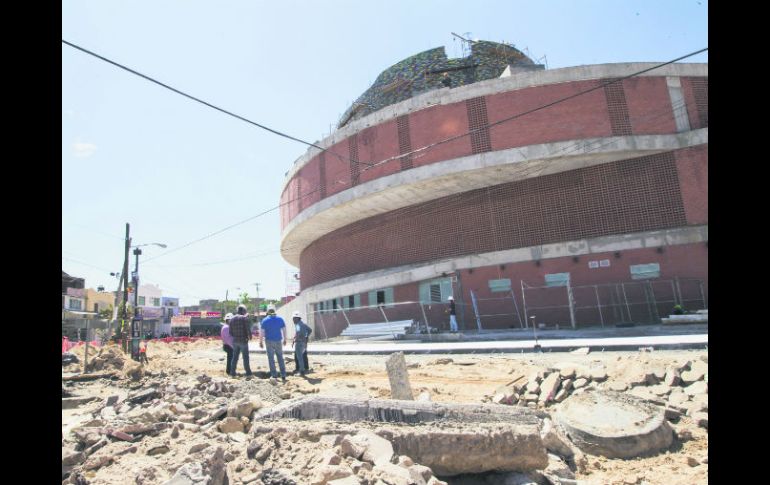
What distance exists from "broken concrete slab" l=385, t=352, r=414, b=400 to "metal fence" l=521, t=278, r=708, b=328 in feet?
38.3

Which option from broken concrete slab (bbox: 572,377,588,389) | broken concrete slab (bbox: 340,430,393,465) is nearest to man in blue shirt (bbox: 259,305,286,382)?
broken concrete slab (bbox: 572,377,588,389)

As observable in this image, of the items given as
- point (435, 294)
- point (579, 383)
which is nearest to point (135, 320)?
point (435, 294)

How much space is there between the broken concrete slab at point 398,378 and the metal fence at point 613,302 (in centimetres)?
1167

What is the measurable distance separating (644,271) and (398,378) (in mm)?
15364

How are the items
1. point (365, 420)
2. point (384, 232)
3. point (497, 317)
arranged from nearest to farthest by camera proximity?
point (365, 420) < point (497, 317) < point (384, 232)

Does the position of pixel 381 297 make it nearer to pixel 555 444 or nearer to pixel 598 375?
pixel 598 375

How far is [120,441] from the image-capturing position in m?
4.80

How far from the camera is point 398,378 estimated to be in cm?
628

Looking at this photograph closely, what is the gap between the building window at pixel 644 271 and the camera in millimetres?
17344

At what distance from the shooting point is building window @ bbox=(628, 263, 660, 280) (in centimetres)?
1734
